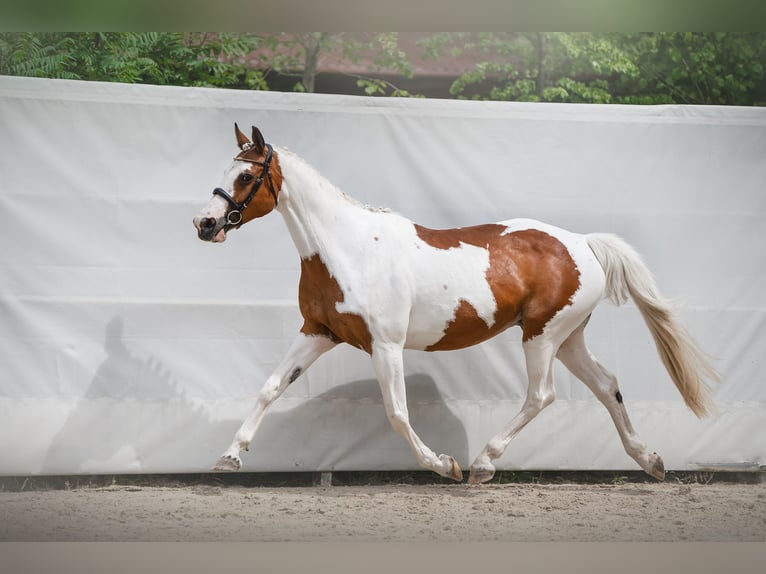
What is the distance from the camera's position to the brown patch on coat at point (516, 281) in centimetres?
389

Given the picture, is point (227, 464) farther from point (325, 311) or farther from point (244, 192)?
point (244, 192)

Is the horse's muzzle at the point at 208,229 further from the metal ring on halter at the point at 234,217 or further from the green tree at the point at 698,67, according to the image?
the green tree at the point at 698,67

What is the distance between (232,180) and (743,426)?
8.90ft

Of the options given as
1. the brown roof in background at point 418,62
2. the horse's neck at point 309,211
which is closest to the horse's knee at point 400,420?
the horse's neck at point 309,211

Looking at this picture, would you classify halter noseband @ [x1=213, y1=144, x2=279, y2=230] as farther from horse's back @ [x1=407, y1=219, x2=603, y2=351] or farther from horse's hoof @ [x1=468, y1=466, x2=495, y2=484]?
horse's hoof @ [x1=468, y1=466, x2=495, y2=484]

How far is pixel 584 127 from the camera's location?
449cm

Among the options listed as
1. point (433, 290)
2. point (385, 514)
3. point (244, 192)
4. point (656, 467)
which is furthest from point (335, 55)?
point (656, 467)

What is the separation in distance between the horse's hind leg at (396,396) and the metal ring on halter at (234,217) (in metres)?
0.73

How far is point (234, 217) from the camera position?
3.59 meters

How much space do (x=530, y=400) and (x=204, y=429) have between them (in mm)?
1452

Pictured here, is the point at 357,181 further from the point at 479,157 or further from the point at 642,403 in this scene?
the point at 642,403
